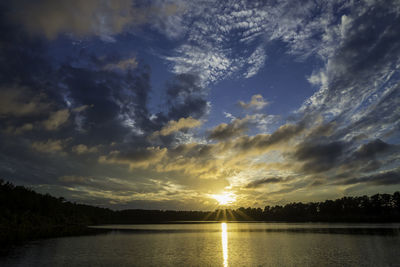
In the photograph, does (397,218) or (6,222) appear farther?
(397,218)

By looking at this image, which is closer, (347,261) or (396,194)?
(347,261)

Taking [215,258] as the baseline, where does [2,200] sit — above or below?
above

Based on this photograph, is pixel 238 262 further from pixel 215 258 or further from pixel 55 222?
pixel 55 222

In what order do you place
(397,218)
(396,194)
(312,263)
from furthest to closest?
1. (396,194)
2. (397,218)
3. (312,263)

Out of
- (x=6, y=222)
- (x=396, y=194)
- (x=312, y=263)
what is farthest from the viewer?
(x=396, y=194)

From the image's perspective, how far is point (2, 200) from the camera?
11531 centimetres

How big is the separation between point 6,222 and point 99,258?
Answer: 77.8m

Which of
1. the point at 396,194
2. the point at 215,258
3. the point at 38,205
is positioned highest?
the point at 396,194

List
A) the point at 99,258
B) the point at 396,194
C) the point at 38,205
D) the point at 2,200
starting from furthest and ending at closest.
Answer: the point at 396,194 → the point at 38,205 → the point at 2,200 → the point at 99,258

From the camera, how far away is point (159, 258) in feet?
141

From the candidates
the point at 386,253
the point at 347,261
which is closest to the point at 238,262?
the point at 347,261

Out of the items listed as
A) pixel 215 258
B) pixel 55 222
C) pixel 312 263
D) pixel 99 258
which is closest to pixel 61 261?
pixel 99 258

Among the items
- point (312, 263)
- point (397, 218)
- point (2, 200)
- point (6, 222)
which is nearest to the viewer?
point (312, 263)

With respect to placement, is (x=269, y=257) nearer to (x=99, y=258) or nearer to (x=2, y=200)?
(x=99, y=258)
